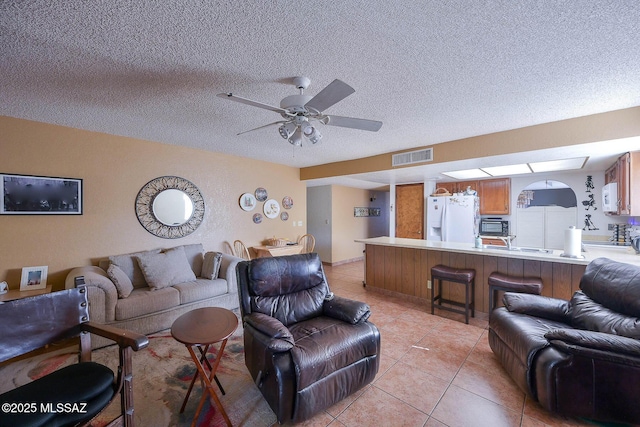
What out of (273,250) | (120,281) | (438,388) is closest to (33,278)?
(120,281)

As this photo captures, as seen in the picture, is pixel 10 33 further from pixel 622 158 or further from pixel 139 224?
pixel 622 158

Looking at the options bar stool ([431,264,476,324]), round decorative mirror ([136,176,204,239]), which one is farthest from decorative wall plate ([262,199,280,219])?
bar stool ([431,264,476,324])

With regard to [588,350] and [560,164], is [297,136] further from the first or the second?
[560,164]

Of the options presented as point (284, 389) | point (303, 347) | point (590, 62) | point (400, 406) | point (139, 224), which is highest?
point (590, 62)

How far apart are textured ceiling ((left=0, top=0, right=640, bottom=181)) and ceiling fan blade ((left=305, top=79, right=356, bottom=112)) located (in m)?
0.30

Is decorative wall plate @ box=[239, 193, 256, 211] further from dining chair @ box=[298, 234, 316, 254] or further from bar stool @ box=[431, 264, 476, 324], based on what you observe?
bar stool @ box=[431, 264, 476, 324]

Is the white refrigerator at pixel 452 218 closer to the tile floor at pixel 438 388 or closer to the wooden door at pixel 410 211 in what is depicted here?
the wooden door at pixel 410 211

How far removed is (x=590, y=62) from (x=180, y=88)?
3069mm

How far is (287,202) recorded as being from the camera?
17.7 ft

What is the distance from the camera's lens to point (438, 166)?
154 inches

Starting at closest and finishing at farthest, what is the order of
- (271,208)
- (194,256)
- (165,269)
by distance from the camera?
1. (165,269)
2. (194,256)
3. (271,208)

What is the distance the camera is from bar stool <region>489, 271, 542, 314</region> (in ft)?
9.05

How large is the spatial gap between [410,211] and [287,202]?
2.79m

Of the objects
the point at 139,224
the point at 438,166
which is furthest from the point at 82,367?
the point at 438,166
